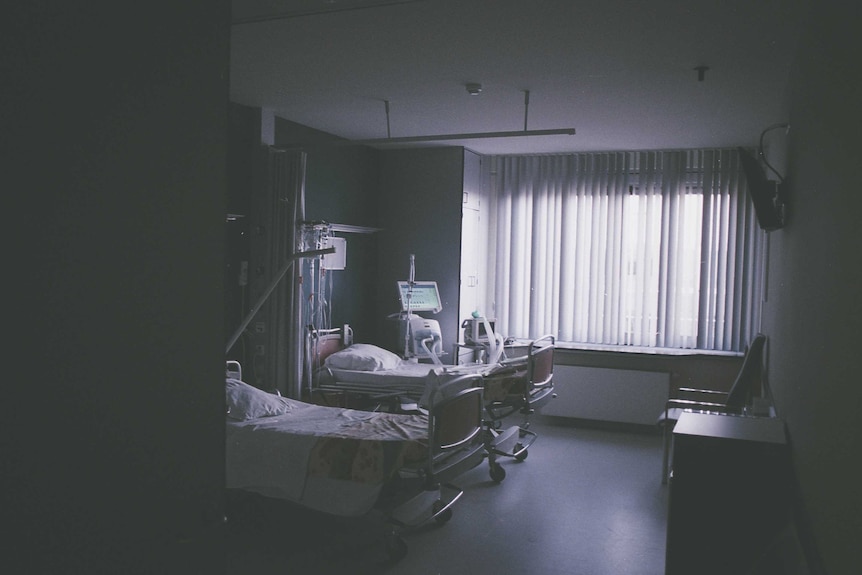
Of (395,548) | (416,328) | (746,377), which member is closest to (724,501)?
(395,548)

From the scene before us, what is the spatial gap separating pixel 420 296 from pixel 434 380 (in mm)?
1900

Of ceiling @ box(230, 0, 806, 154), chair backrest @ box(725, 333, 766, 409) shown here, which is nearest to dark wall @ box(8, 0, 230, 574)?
ceiling @ box(230, 0, 806, 154)

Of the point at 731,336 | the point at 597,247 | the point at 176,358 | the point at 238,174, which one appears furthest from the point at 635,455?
the point at 176,358

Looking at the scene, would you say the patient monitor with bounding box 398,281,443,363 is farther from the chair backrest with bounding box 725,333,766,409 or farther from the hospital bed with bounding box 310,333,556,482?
the chair backrest with bounding box 725,333,766,409

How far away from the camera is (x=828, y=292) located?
175 centimetres

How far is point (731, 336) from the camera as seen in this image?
6.26 meters

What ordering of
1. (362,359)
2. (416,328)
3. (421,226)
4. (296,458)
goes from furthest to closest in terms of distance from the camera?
(421,226) < (416,328) < (362,359) < (296,458)

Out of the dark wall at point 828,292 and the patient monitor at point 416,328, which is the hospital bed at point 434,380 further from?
the dark wall at point 828,292

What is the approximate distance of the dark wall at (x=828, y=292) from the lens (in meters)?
1.40

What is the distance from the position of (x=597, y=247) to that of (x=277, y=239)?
317 cm

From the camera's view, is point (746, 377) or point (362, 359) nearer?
point (746, 377)

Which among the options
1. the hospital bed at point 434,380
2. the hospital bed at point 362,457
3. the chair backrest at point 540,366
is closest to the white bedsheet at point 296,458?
the hospital bed at point 362,457

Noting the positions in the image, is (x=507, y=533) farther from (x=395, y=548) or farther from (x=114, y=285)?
(x=114, y=285)

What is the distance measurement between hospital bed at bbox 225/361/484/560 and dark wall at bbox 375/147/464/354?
271cm
